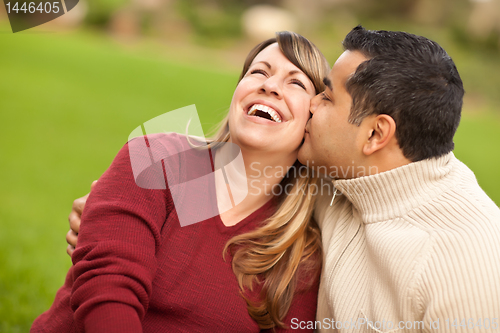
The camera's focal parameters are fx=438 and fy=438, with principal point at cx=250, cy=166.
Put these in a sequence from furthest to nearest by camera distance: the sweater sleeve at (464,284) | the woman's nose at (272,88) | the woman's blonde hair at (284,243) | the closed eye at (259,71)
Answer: the closed eye at (259,71)
the woman's nose at (272,88)
the woman's blonde hair at (284,243)
the sweater sleeve at (464,284)

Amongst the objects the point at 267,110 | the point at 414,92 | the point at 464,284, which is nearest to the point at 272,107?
the point at 267,110

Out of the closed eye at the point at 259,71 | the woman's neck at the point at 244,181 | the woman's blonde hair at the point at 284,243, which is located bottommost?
the woman's blonde hair at the point at 284,243

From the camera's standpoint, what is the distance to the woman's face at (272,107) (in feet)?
5.93

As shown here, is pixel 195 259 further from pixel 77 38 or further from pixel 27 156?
pixel 77 38

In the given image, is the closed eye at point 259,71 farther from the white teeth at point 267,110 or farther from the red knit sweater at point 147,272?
the red knit sweater at point 147,272

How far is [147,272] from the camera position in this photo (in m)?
1.43

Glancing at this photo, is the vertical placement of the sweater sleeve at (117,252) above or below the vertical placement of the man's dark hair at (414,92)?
below

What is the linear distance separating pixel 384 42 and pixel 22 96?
35.6ft

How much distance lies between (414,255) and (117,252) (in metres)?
0.96

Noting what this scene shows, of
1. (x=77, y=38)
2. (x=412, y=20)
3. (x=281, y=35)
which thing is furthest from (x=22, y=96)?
(x=412, y=20)

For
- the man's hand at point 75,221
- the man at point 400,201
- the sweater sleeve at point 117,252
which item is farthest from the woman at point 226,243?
the man's hand at point 75,221

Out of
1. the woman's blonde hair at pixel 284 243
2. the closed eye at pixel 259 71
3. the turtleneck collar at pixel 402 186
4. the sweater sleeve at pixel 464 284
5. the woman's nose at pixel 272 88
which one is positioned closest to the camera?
the sweater sleeve at pixel 464 284

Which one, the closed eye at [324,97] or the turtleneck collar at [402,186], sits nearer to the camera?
the turtleneck collar at [402,186]

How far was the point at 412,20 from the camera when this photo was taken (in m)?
22.3
